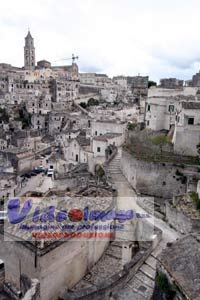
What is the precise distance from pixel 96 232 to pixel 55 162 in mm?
19591

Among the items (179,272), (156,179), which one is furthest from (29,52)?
(179,272)

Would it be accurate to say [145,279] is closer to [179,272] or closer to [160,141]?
[179,272]

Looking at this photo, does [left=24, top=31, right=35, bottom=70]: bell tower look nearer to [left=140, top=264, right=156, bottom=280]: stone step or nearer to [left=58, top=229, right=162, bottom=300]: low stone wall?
[left=58, top=229, right=162, bottom=300]: low stone wall

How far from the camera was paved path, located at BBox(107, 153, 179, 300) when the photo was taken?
10547 millimetres

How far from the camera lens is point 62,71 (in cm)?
8500

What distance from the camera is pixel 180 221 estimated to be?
14.1 metres

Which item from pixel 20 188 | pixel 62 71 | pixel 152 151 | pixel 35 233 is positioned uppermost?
pixel 62 71

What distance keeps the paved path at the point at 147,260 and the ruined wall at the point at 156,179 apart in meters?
0.87

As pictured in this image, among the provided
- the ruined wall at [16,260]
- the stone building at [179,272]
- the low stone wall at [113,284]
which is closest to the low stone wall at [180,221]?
the low stone wall at [113,284]

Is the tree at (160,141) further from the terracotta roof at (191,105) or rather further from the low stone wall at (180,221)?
the low stone wall at (180,221)

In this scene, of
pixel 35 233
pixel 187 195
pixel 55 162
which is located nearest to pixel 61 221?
pixel 35 233

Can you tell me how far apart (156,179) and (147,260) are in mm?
7868

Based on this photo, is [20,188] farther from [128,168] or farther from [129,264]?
[129,264]

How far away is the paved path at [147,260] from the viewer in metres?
10.5
